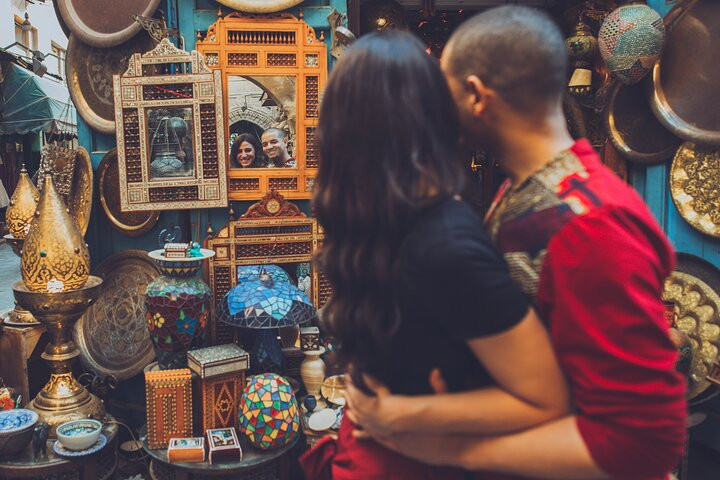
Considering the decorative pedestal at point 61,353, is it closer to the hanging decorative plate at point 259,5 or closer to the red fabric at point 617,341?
the hanging decorative plate at point 259,5

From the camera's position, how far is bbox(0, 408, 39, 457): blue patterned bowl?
2.85 metres

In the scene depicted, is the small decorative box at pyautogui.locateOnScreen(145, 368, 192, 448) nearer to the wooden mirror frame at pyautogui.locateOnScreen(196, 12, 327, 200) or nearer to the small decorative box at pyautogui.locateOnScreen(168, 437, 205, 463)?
the small decorative box at pyautogui.locateOnScreen(168, 437, 205, 463)

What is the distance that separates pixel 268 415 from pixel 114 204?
1939mm

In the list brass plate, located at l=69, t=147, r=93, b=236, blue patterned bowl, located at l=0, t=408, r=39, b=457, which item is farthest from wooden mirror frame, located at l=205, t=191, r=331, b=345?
brass plate, located at l=69, t=147, r=93, b=236

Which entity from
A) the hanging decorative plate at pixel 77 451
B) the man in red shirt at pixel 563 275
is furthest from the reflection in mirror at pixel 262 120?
the man in red shirt at pixel 563 275

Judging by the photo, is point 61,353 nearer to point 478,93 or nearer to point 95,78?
point 95,78

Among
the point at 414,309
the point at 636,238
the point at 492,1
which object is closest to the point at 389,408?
the point at 414,309

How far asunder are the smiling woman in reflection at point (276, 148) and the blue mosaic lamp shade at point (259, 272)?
1.89ft

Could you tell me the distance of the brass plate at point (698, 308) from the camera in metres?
3.45

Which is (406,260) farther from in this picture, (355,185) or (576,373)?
(576,373)

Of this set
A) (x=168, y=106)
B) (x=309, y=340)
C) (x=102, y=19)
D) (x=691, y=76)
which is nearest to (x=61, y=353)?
(x=309, y=340)

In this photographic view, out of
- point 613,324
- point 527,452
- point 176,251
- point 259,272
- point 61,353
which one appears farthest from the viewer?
point 259,272

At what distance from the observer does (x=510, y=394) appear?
0.97 metres

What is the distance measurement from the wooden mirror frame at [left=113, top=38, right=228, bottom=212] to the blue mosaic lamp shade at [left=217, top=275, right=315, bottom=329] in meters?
0.51
